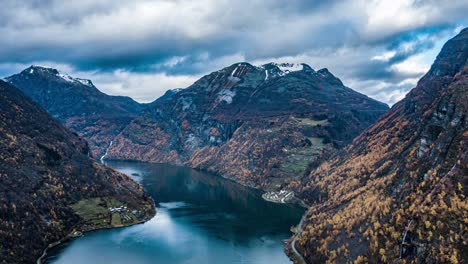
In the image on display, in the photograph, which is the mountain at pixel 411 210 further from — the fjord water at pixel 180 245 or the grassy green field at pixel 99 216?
the grassy green field at pixel 99 216

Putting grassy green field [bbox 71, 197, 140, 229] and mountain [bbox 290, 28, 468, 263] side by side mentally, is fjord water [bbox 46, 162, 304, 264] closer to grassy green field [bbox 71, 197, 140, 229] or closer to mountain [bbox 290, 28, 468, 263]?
grassy green field [bbox 71, 197, 140, 229]

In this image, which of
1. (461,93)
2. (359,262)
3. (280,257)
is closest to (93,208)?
(280,257)

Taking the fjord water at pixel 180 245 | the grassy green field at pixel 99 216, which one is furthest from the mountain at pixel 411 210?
the grassy green field at pixel 99 216

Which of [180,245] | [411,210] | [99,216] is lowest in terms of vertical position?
[180,245]

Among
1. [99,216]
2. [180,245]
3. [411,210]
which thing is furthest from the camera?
[99,216]

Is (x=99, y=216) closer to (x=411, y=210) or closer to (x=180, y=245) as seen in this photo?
(x=180, y=245)

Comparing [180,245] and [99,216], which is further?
[99,216]

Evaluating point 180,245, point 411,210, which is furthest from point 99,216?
point 411,210

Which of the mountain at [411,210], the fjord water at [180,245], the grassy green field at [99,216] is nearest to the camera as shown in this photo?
the mountain at [411,210]

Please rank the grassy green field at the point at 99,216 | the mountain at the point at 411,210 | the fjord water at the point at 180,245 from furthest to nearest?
the grassy green field at the point at 99,216
the fjord water at the point at 180,245
the mountain at the point at 411,210

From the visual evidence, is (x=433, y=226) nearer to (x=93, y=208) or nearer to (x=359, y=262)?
(x=359, y=262)

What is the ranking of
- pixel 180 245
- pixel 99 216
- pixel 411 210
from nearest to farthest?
pixel 411 210 → pixel 180 245 → pixel 99 216
